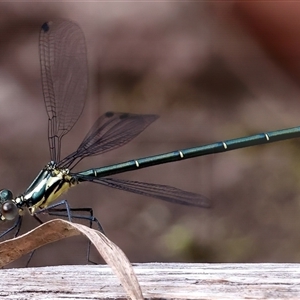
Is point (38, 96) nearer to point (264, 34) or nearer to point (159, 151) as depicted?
point (159, 151)

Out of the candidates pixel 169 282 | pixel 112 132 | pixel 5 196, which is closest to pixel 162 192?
pixel 112 132

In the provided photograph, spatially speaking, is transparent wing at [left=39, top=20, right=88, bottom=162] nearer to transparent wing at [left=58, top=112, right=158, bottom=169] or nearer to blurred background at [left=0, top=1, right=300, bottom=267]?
transparent wing at [left=58, top=112, right=158, bottom=169]

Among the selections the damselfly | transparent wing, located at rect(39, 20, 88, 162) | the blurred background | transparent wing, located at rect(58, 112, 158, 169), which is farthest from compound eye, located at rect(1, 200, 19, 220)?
the blurred background

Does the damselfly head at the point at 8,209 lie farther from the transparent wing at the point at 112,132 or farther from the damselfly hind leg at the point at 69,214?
the transparent wing at the point at 112,132

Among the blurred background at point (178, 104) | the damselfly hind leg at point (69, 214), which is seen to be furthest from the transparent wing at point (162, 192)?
the blurred background at point (178, 104)

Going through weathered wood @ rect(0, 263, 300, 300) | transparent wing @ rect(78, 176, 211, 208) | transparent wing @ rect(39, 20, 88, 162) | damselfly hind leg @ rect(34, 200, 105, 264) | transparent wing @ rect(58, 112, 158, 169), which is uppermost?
transparent wing @ rect(39, 20, 88, 162)
